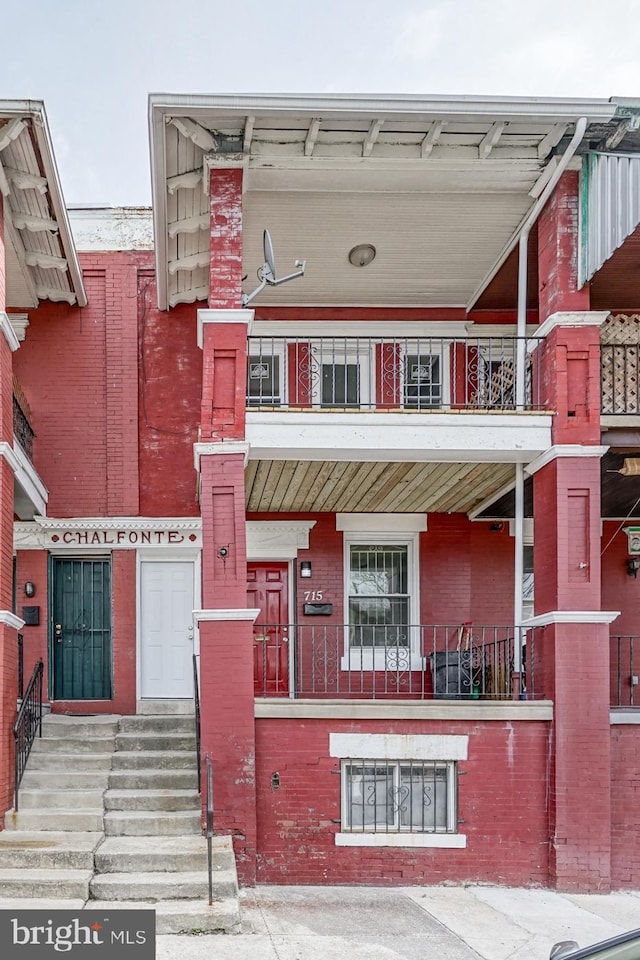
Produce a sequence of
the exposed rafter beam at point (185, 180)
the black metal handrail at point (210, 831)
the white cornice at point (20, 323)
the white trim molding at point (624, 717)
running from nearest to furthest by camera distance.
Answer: the black metal handrail at point (210, 831) < the white trim molding at point (624, 717) < the exposed rafter beam at point (185, 180) < the white cornice at point (20, 323)

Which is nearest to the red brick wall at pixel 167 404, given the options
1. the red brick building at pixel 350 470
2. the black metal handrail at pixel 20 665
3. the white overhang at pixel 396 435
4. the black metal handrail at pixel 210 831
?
the red brick building at pixel 350 470

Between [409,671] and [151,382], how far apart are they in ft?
17.8

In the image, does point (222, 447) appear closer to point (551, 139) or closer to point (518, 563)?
point (518, 563)

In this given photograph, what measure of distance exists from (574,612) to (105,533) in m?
6.71

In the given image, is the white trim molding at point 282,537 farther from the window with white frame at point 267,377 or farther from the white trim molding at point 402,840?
the white trim molding at point 402,840

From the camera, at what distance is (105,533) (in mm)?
13984

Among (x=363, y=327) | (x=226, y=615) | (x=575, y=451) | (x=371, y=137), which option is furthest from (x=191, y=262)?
(x=575, y=451)

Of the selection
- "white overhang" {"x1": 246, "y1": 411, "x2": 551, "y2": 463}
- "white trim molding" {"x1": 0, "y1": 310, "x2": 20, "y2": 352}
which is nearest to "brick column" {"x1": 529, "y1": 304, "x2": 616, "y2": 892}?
"white overhang" {"x1": 246, "y1": 411, "x2": 551, "y2": 463}

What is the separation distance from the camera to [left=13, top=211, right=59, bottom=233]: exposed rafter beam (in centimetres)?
1190

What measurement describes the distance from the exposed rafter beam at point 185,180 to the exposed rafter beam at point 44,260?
2.47 meters

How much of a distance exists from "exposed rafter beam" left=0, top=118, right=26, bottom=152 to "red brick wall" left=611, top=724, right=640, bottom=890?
856 cm

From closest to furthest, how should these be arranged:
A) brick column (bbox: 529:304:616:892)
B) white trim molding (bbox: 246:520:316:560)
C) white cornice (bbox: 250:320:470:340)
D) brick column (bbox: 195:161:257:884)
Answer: brick column (bbox: 195:161:257:884) → brick column (bbox: 529:304:616:892) → white cornice (bbox: 250:320:470:340) → white trim molding (bbox: 246:520:316:560)

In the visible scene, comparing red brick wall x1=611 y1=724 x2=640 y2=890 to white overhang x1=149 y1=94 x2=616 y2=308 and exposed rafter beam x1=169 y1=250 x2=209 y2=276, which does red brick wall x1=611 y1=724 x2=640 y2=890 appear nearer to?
white overhang x1=149 y1=94 x2=616 y2=308

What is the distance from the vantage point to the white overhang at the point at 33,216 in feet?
33.0
